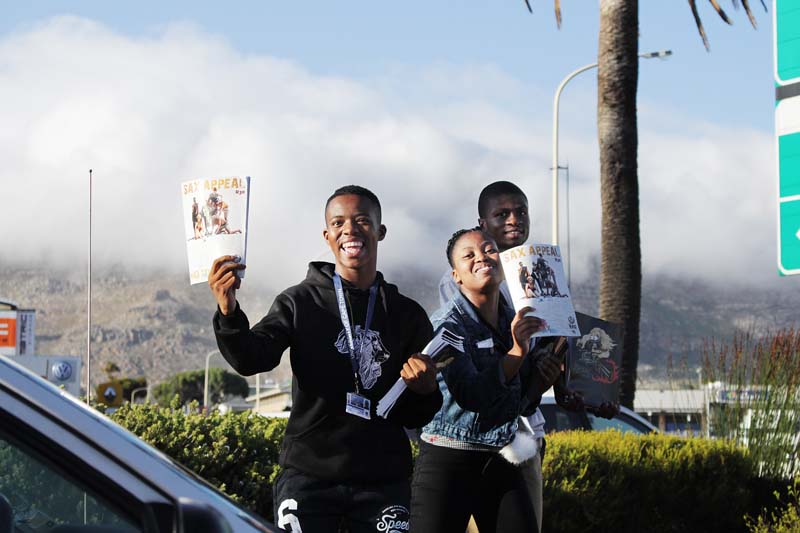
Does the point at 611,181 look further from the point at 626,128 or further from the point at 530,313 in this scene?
the point at 530,313

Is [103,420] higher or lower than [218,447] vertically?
higher

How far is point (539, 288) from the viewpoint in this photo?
4.53 meters

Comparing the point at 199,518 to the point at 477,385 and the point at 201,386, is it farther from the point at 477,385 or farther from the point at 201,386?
the point at 201,386

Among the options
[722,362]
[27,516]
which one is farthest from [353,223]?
[722,362]

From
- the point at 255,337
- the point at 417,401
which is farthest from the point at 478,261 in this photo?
the point at 255,337

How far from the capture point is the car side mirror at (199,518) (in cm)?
193

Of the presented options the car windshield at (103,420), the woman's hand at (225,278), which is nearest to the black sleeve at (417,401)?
the woman's hand at (225,278)

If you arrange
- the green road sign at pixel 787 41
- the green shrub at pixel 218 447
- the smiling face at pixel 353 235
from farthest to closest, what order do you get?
the green road sign at pixel 787 41
the green shrub at pixel 218 447
the smiling face at pixel 353 235

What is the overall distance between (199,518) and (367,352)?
7.05 ft

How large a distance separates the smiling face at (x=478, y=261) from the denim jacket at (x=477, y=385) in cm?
9

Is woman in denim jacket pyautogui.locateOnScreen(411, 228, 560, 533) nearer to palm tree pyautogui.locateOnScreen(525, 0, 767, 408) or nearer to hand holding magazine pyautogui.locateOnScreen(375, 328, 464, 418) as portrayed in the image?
hand holding magazine pyautogui.locateOnScreen(375, 328, 464, 418)

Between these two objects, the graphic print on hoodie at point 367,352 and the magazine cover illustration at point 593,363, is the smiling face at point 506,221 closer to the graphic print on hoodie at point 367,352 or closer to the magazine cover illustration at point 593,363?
the magazine cover illustration at point 593,363

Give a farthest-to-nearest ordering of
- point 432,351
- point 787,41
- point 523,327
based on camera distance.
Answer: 1. point 787,41
2. point 523,327
3. point 432,351

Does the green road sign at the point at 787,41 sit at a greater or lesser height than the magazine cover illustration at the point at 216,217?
greater
